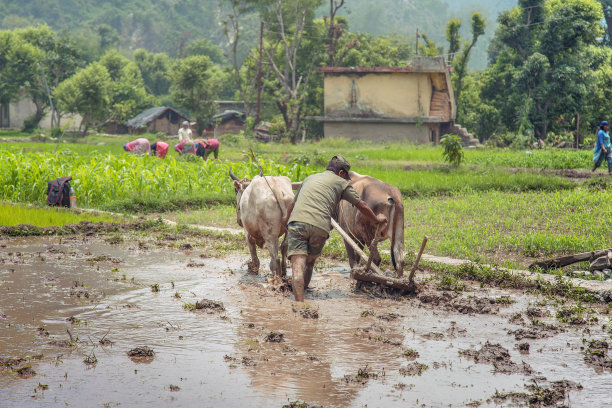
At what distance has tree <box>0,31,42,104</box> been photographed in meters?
51.6

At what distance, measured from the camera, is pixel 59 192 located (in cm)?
1395

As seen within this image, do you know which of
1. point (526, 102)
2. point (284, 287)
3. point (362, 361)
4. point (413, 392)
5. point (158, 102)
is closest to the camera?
point (413, 392)

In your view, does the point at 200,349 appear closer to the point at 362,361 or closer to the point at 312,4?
the point at 362,361

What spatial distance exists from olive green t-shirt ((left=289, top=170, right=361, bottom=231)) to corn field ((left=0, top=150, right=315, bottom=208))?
330 inches

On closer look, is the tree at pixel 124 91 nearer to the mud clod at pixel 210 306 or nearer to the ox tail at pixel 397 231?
the ox tail at pixel 397 231

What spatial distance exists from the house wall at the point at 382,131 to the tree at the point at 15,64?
26.8 metres

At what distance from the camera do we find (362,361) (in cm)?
551

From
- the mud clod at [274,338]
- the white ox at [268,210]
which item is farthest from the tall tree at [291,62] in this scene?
the mud clod at [274,338]

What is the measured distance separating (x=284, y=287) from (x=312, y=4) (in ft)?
123

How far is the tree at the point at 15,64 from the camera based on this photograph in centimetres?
5156

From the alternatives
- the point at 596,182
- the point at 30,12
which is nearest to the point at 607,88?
the point at 596,182

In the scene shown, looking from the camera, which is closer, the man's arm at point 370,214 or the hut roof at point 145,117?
the man's arm at point 370,214

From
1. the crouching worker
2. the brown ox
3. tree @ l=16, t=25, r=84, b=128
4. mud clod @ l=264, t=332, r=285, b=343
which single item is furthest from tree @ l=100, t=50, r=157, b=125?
mud clod @ l=264, t=332, r=285, b=343

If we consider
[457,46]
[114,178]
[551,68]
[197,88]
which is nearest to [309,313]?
[114,178]
